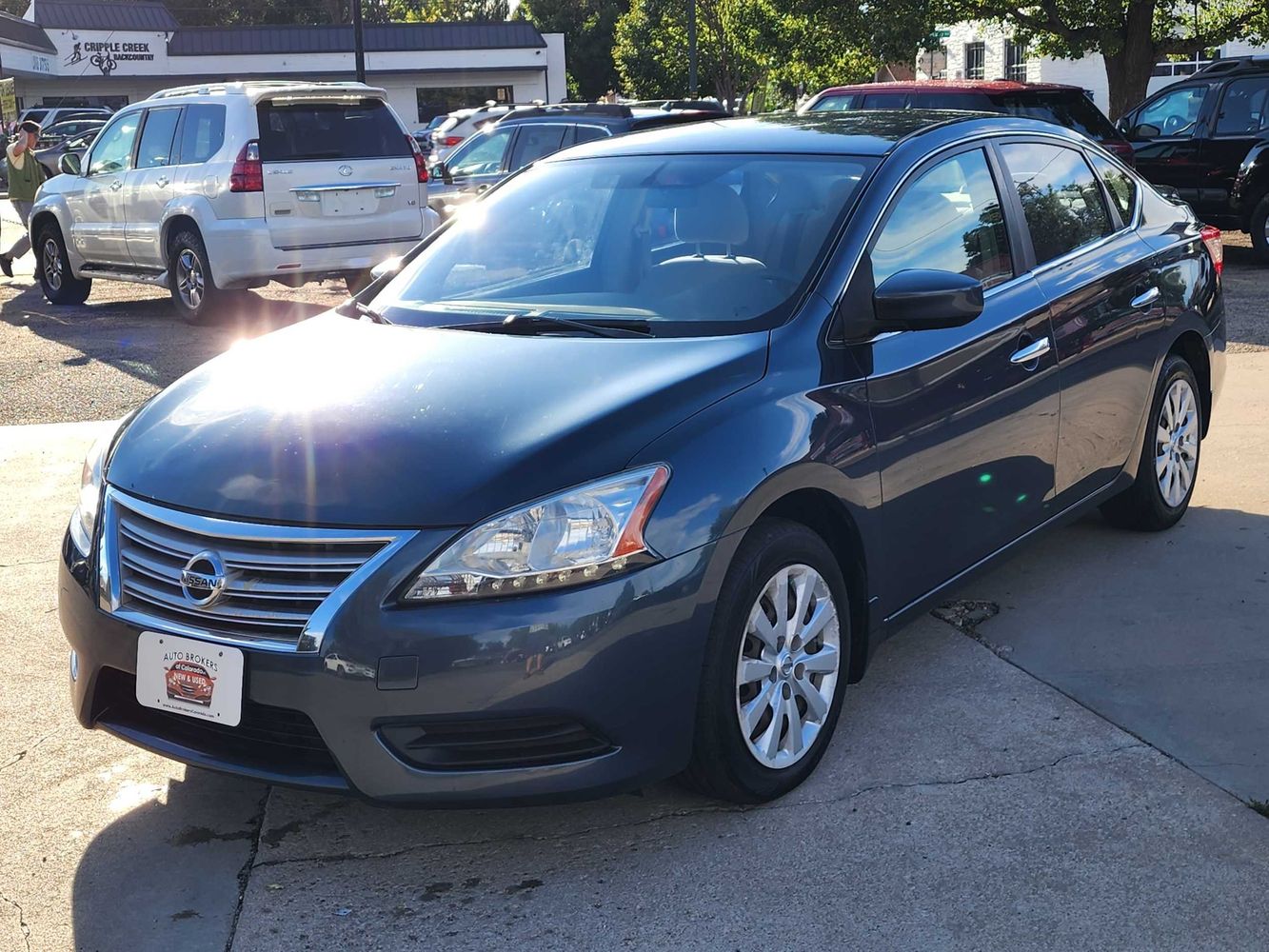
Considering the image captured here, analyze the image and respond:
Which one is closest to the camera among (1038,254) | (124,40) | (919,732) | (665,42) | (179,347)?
(919,732)

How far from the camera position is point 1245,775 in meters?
3.65

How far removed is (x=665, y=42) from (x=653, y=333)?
4519cm

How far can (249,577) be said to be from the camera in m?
3.09

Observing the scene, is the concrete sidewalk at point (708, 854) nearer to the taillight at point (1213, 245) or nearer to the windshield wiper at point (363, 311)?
the windshield wiper at point (363, 311)

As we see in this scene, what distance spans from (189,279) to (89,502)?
859 cm

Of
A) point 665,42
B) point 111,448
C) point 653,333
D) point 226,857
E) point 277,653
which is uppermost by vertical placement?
point 665,42

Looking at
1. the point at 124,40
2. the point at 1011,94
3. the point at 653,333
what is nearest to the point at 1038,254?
the point at 653,333

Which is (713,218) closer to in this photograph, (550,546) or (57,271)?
(550,546)

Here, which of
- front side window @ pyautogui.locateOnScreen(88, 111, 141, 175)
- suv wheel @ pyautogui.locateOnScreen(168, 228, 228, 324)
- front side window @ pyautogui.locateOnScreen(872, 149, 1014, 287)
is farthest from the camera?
front side window @ pyautogui.locateOnScreen(88, 111, 141, 175)

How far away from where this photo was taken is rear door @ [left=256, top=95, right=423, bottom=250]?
36.3 ft

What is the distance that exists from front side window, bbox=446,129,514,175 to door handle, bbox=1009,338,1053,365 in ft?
35.6

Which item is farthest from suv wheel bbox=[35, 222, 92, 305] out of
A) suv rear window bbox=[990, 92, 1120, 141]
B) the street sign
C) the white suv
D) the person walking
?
the street sign

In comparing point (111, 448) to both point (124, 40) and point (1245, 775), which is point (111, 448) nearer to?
point (1245, 775)

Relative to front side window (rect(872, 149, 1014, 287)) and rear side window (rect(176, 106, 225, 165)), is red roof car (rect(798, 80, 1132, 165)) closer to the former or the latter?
rear side window (rect(176, 106, 225, 165))
